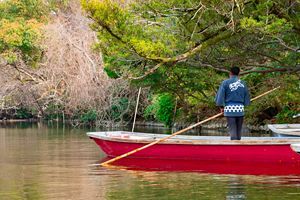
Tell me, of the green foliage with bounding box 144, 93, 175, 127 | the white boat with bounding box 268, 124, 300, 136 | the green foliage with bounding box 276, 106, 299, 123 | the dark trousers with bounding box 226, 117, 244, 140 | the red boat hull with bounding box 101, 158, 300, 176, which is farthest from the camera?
the green foliage with bounding box 144, 93, 175, 127

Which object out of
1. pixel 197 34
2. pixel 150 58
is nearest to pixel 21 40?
pixel 150 58

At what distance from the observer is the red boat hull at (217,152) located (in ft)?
55.2

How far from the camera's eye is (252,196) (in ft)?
39.6

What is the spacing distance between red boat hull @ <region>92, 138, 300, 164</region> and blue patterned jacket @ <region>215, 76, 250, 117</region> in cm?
74

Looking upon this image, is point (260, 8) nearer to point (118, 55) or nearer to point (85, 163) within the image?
point (118, 55)

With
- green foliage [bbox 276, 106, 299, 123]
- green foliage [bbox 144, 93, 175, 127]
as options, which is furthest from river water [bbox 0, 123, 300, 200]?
green foliage [bbox 144, 93, 175, 127]

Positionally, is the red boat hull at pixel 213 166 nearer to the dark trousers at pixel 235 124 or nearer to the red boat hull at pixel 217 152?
the red boat hull at pixel 217 152

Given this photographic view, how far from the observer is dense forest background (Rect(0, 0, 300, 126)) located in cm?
1978

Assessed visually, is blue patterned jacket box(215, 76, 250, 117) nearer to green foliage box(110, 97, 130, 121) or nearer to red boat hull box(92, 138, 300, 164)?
red boat hull box(92, 138, 300, 164)

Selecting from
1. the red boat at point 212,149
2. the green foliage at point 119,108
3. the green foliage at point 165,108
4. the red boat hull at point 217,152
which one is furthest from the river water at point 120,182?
the green foliage at point 119,108

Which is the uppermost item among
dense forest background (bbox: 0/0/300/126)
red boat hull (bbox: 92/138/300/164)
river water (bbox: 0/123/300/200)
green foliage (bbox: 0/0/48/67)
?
green foliage (bbox: 0/0/48/67)

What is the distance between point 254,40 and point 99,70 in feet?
53.4


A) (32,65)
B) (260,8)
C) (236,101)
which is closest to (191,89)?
(260,8)

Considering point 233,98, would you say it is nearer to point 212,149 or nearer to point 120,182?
point 212,149
